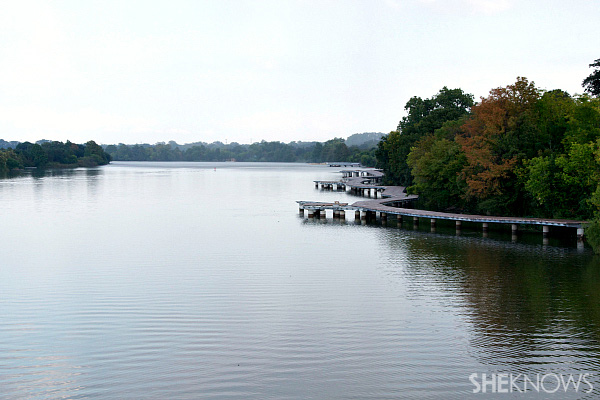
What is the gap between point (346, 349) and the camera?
1692cm

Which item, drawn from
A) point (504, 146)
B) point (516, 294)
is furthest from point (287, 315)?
point (504, 146)

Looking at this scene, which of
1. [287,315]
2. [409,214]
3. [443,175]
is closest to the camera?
[287,315]

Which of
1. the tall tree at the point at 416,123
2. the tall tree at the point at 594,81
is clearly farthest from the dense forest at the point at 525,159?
the tall tree at the point at 416,123

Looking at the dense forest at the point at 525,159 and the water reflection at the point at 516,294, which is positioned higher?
the dense forest at the point at 525,159

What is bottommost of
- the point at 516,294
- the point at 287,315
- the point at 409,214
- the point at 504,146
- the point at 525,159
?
the point at 516,294

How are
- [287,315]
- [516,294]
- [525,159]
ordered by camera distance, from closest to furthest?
[287,315] < [516,294] < [525,159]

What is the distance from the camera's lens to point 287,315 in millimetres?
20438

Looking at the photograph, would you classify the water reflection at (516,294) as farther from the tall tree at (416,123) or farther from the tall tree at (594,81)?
the tall tree at (416,123)

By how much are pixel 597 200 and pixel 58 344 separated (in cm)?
2808

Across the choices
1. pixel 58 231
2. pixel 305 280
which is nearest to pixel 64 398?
pixel 305 280

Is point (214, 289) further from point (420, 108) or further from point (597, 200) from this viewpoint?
point (420, 108)

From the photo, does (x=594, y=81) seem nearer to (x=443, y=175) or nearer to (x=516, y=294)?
(x=443, y=175)

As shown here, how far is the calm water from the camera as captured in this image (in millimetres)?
14805

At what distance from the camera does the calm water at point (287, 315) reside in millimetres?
14805
